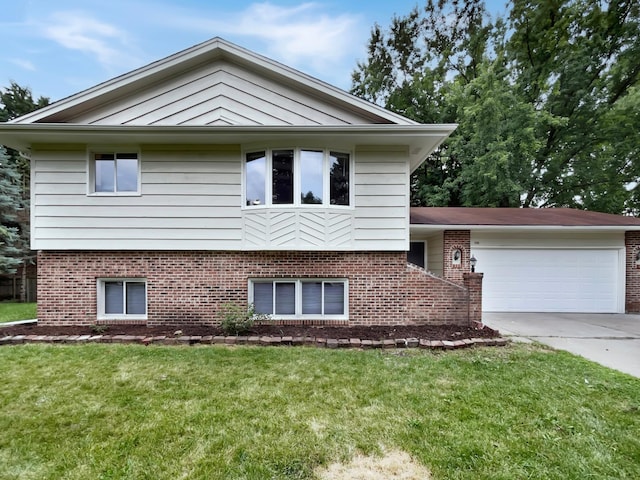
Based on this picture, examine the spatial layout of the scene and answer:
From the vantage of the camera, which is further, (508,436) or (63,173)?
(63,173)

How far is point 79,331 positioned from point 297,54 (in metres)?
16.0

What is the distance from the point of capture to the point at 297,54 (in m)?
16.6

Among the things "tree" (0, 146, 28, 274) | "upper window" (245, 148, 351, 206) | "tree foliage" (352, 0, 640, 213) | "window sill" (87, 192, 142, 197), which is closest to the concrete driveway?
"upper window" (245, 148, 351, 206)

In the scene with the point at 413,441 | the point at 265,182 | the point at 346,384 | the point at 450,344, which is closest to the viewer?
the point at 413,441

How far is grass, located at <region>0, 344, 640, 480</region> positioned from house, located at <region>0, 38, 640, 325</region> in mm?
1760

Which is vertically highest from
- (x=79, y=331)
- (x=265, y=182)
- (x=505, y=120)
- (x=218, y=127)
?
(x=505, y=120)

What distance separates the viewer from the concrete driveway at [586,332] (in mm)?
5094

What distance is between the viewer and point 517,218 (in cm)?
978

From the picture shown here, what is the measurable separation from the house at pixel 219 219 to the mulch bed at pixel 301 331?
0.23m

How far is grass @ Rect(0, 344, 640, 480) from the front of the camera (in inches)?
97.9

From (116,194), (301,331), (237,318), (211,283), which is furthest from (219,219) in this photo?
(301,331)

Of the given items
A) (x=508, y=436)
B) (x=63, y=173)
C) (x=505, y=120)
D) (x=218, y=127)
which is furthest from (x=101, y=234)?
(x=505, y=120)

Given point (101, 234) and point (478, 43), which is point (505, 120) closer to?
point (478, 43)

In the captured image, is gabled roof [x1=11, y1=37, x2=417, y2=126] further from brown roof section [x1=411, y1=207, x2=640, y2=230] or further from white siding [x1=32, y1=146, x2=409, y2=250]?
brown roof section [x1=411, y1=207, x2=640, y2=230]
